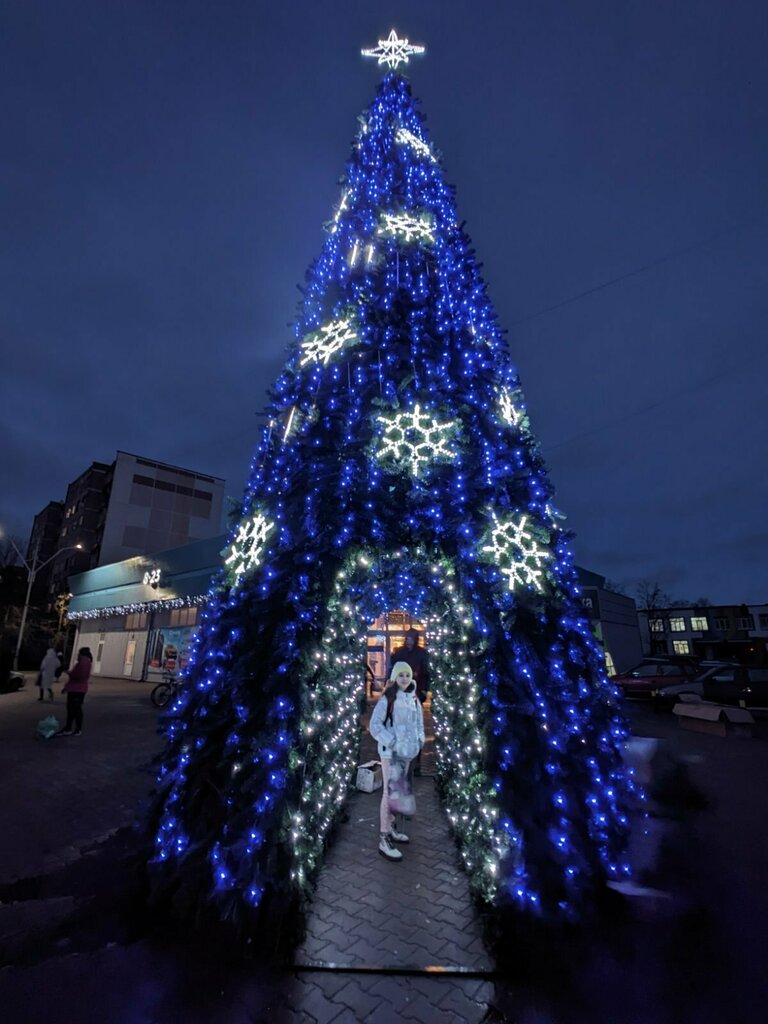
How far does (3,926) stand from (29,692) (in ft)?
60.4

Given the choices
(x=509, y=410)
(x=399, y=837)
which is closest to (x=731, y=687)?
(x=399, y=837)

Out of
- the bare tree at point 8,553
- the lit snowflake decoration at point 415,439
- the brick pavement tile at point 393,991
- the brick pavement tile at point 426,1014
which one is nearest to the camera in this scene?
the brick pavement tile at point 426,1014

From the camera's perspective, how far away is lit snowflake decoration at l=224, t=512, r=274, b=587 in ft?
13.8

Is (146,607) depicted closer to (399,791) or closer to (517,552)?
(399,791)

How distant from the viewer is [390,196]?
5633 millimetres

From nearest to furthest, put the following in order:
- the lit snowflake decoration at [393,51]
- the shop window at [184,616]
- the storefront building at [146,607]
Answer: the lit snowflake decoration at [393,51] → the storefront building at [146,607] → the shop window at [184,616]

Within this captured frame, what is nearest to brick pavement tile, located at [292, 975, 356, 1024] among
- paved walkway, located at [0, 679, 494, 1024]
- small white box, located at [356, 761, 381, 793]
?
paved walkway, located at [0, 679, 494, 1024]

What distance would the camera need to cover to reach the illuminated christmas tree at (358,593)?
3.39 m

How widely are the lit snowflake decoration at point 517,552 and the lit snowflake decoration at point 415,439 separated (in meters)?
0.72

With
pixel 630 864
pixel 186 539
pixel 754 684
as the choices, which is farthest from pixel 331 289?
pixel 186 539

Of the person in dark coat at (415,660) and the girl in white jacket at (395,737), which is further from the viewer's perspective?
the person in dark coat at (415,660)

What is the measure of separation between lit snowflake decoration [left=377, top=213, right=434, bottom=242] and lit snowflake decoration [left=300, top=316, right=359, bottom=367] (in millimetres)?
1359

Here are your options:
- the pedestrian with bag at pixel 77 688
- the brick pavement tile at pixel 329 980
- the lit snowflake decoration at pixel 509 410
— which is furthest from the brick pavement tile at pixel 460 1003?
the pedestrian with bag at pixel 77 688

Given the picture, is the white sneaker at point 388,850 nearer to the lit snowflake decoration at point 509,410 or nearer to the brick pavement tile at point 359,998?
the brick pavement tile at point 359,998
